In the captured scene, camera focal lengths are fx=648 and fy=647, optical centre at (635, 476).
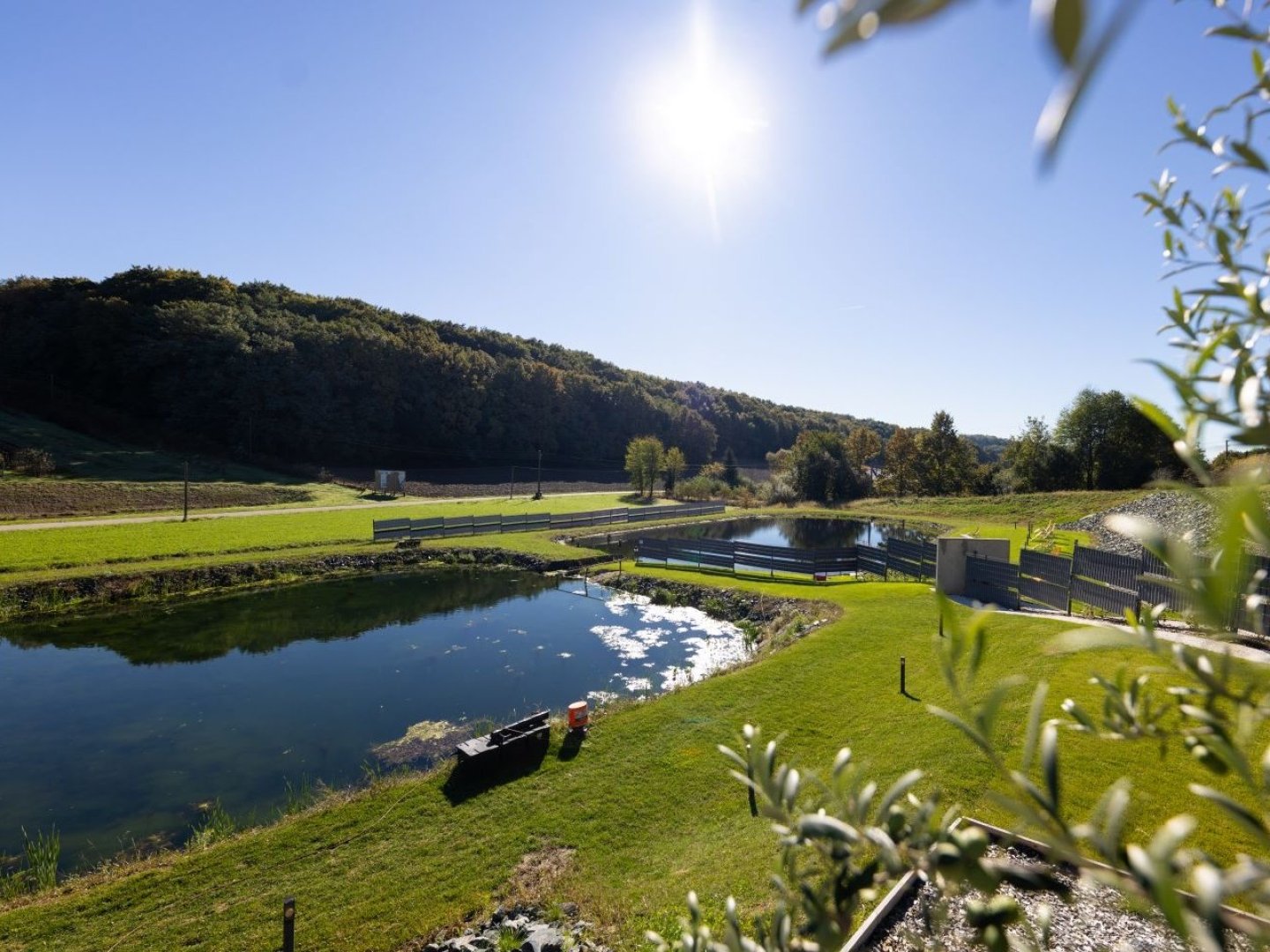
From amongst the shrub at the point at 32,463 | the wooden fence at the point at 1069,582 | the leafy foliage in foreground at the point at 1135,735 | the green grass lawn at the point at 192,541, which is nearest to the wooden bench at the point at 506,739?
the leafy foliage in foreground at the point at 1135,735

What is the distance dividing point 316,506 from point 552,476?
2997cm

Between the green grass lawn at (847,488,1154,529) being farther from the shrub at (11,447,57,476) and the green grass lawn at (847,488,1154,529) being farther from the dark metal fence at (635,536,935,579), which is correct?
the shrub at (11,447,57,476)

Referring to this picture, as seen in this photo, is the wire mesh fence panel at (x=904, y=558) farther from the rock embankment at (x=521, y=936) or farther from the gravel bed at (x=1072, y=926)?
the rock embankment at (x=521, y=936)

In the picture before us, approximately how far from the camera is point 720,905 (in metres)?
5.80

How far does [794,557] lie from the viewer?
23.9 m

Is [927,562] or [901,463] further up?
[901,463]

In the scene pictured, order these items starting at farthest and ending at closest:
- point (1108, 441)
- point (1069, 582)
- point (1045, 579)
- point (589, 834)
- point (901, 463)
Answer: point (901, 463)
point (1108, 441)
point (1045, 579)
point (1069, 582)
point (589, 834)

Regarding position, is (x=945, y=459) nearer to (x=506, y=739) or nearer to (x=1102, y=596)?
(x=1102, y=596)

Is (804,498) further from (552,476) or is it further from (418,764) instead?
(418,764)

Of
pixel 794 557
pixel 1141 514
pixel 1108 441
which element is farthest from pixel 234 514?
pixel 1108 441

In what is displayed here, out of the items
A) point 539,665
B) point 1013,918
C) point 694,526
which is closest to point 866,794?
point 1013,918

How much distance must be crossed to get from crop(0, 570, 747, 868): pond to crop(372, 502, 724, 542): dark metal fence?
755 cm

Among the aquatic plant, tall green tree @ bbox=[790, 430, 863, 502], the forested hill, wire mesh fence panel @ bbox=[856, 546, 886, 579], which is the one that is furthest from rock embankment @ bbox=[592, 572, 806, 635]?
the forested hill

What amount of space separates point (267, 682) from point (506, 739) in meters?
7.32
